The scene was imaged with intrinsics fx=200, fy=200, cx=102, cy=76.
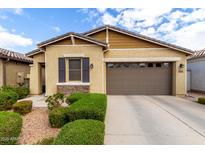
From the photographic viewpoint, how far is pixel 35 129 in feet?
20.7

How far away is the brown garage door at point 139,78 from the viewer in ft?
48.2

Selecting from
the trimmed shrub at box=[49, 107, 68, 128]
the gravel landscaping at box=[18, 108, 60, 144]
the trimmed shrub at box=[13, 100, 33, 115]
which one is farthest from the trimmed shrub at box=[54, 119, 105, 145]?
the trimmed shrub at box=[13, 100, 33, 115]

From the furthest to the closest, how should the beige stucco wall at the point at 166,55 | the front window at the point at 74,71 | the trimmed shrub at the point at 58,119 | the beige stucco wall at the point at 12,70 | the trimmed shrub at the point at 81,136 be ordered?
the beige stucco wall at the point at 12,70
the beige stucco wall at the point at 166,55
the front window at the point at 74,71
the trimmed shrub at the point at 58,119
the trimmed shrub at the point at 81,136

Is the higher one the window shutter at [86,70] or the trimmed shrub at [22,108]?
the window shutter at [86,70]

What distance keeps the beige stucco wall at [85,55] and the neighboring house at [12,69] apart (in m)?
3.55

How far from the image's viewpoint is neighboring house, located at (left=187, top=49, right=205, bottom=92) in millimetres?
16438

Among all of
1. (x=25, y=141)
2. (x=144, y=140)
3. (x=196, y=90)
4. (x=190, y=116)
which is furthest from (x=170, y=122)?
(x=196, y=90)

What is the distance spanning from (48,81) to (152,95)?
292 inches

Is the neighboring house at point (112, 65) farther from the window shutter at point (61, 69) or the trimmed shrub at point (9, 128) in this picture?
the trimmed shrub at point (9, 128)

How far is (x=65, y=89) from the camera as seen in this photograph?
13.0 metres

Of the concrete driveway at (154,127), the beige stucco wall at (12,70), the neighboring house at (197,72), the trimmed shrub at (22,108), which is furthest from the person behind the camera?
the neighboring house at (197,72)

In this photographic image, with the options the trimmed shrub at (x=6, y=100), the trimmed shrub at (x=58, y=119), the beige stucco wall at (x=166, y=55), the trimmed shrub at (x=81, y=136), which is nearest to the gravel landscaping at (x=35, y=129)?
the trimmed shrub at (x=58, y=119)

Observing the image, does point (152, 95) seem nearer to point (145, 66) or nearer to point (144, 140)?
point (145, 66)

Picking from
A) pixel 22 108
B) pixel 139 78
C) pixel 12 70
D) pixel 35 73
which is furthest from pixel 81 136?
pixel 12 70
